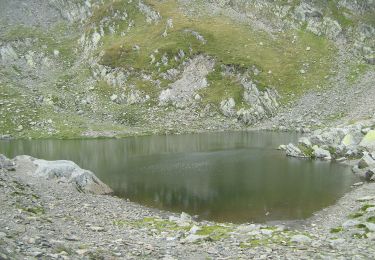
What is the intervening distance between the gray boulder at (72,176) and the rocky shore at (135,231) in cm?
22

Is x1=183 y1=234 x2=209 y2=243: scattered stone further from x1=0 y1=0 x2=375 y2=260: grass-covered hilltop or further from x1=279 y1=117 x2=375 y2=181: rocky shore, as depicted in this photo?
x1=279 y1=117 x2=375 y2=181: rocky shore

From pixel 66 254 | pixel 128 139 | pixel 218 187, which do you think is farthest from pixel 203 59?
pixel 66 254

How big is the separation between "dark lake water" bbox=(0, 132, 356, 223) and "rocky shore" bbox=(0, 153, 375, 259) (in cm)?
393

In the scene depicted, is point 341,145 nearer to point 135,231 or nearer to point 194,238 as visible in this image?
point 135,231

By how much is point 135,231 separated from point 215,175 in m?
30.9

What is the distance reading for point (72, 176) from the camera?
48.7m

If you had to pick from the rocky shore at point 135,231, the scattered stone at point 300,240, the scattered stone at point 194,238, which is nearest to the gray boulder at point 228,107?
the rocky shore at point 135,231

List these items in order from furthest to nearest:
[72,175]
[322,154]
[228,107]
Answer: [228,107] → [322,154] → [72,175]

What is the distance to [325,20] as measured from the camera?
15938 cm

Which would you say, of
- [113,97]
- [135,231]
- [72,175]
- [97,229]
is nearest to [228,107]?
[113,97]

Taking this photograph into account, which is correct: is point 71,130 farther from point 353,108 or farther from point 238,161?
point 353,108

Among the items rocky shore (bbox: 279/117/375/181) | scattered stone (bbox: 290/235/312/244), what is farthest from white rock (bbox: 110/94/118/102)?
scattered stone (bbox: 290/235/312/244)

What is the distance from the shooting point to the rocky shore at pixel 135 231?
20128 millimetres

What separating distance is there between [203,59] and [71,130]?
5294 centimetres
